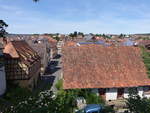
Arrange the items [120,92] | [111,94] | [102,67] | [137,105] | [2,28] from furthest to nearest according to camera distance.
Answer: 1. [102,67]
2. [120,92]
3. [111,94]
4. [137,105]
5. [2,28]

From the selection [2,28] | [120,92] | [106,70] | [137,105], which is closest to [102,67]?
[106,70]

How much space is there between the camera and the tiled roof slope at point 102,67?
27328 mm

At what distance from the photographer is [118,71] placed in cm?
2933

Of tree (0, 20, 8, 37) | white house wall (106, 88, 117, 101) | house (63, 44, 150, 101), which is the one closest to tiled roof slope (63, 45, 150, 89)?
house (63, 44, 150, 101)

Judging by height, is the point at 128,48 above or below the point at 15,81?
above

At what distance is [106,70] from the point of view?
1148 inches

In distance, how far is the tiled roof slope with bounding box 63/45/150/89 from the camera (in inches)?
1076

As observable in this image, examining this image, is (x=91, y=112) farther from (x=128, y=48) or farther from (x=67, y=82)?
(x=128, y=48)

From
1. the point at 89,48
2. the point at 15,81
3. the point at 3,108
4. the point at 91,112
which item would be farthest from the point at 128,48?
the point at 3,108

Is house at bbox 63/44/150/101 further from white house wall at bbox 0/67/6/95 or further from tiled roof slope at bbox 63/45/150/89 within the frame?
white house wall at bbox 0/67/6/95

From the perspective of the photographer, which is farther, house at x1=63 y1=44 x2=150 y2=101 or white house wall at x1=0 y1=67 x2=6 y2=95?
white house wall at x1=0 y1=67 x2=6 y2=95

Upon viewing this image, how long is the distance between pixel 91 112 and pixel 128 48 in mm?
14190

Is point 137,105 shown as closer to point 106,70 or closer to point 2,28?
A: point 2,28

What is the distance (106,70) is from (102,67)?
0.64m
